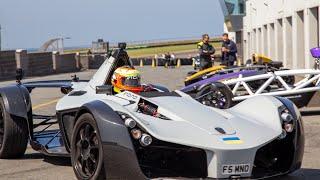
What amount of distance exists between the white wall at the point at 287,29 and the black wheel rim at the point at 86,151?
17.2 metres

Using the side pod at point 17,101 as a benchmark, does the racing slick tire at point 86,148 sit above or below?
below

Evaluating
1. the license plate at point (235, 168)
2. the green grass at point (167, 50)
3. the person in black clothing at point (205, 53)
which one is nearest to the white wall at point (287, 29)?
the person in black clothing at point (205, 53)

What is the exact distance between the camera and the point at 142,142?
229 inches

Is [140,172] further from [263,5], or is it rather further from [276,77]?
[263,5]

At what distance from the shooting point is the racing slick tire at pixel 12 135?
8297mm

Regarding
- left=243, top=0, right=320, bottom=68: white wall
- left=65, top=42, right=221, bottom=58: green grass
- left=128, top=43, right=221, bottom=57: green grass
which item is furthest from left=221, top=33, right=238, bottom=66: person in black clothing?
left=128, top=43, right=221, bottom=57: green grass

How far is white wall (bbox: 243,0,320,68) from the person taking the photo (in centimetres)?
2352

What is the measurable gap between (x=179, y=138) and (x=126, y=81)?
1.91 metres

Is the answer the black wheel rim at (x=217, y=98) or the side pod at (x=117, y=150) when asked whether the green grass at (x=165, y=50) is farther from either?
the side pod at (x=117, y=150)

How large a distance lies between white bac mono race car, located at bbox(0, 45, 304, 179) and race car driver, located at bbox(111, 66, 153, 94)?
0.77ft

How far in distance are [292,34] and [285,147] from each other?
21848 mm

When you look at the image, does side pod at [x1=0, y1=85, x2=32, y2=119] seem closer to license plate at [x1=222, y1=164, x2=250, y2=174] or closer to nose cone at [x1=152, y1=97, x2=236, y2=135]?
nose cone at [x1=152, y1=97, x2=236, y2=135]

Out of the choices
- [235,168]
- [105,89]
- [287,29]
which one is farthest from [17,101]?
[287,29]

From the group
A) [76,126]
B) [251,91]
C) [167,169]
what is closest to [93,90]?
[76,126]
